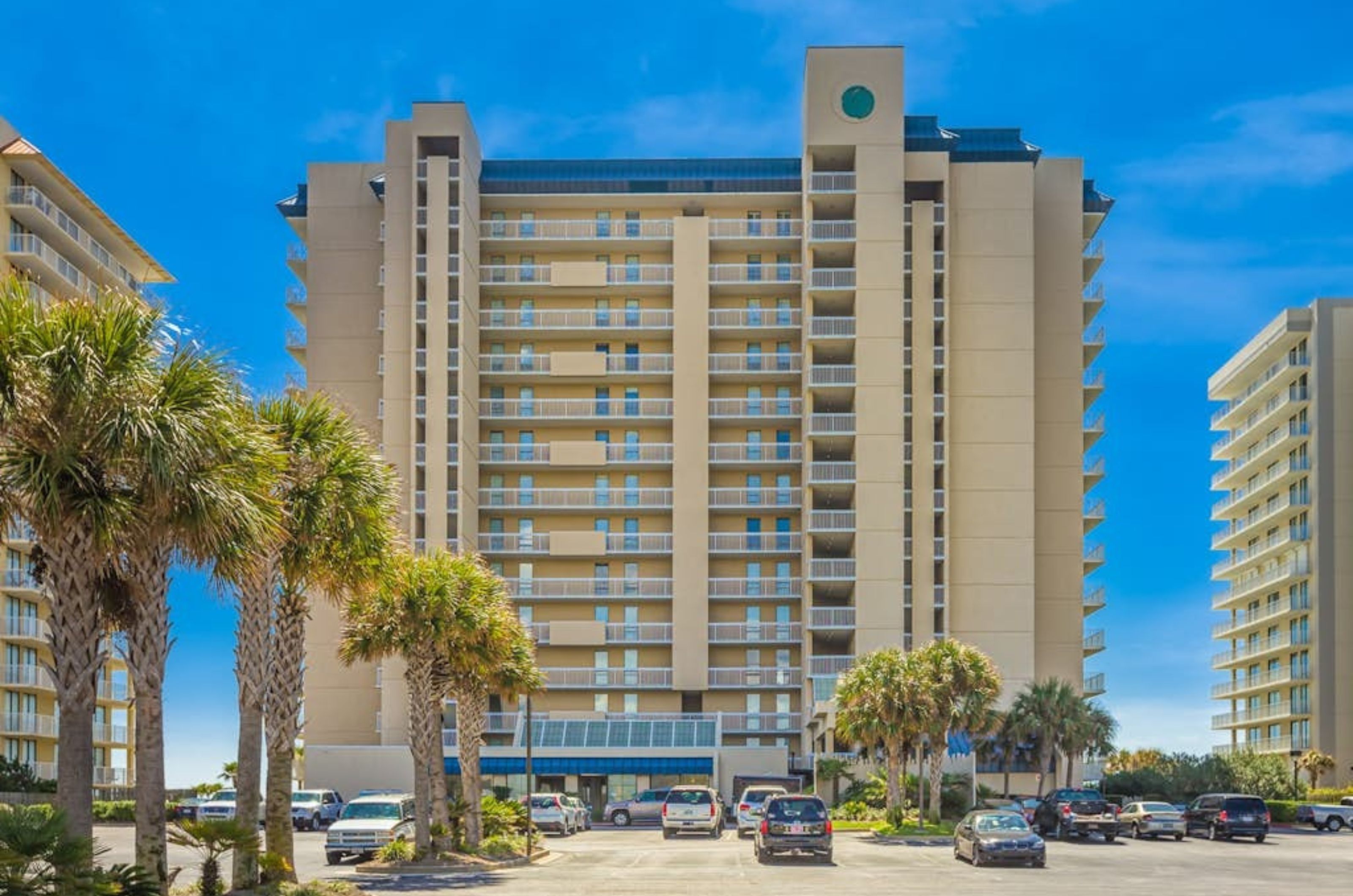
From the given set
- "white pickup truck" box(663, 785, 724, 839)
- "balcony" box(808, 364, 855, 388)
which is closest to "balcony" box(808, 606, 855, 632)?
"balcony" box(808, 364, 855, 388)

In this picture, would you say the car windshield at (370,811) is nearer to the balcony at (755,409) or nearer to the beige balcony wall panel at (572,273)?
the balcony at (755,409)

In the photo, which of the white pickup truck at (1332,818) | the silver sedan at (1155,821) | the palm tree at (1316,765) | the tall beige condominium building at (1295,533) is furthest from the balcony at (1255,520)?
the silver sedan at (1155,821)

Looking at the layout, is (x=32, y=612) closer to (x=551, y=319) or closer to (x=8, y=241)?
(x=8, y=241)

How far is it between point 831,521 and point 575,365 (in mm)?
17206

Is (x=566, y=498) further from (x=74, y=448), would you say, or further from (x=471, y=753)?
(x=74, y=448)

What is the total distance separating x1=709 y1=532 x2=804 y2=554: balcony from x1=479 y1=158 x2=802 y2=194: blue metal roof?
19.9 metres

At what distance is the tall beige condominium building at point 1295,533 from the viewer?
106000mm

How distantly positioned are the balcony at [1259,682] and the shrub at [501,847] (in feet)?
245

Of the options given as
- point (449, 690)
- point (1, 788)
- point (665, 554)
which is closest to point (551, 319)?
point (665, 554)

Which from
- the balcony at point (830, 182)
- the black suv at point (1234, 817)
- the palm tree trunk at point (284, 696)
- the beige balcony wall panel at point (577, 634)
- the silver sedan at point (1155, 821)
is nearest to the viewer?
the palm tree trunk at point (284, 696)

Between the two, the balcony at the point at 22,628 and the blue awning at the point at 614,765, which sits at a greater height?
the balcony at the point at 22,628

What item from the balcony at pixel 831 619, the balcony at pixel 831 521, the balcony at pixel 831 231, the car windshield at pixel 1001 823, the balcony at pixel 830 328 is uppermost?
the balcony at pixel 831 231

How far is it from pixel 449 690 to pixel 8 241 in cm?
4446

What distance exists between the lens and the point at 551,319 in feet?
320
